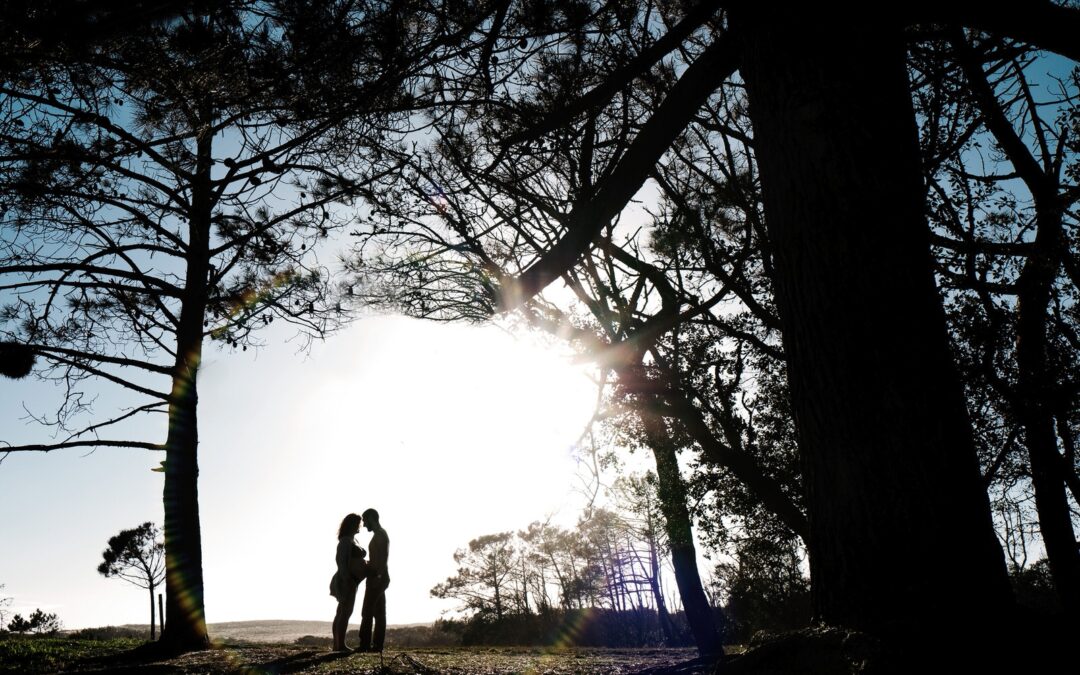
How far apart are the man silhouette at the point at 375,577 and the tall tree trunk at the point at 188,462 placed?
6.10ft

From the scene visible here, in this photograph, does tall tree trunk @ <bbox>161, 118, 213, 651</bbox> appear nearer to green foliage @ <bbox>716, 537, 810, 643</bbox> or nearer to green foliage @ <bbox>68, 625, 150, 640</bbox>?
green foliage @ <bbox>68, 625, 150, 640</bbox>

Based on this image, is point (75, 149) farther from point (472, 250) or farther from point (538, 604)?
point (538, 604)

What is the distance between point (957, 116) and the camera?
270 inches

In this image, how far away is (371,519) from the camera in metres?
7.25

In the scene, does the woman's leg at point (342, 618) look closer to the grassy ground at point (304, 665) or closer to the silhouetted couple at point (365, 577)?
the silhouetted couple at point (365, 577)

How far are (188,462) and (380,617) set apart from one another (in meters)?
3.34

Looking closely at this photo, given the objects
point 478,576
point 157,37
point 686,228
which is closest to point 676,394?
point 686,228

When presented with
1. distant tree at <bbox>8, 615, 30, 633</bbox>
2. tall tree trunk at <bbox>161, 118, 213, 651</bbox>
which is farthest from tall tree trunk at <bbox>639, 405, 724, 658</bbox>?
distant tree at <bbox>8, 615, 30, 633</bbox>

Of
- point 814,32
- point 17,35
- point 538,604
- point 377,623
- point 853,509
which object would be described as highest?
point 17,35

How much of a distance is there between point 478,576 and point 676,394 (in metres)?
26.6

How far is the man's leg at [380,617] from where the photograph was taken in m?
6.91

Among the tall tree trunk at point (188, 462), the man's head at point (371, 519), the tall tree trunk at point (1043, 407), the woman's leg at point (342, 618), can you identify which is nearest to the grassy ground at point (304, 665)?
the tall tree trunk at point (188, 462)

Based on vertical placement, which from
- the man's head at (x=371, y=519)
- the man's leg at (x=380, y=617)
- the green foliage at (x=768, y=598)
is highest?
the man's head at (x=371, y=519)

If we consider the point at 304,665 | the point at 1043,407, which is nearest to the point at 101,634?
the point at 304,665
